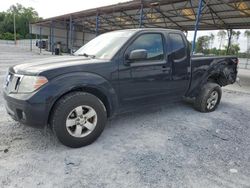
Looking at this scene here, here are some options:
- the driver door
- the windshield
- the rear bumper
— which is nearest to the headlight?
the rear bumper

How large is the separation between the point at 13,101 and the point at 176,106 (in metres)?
3.96

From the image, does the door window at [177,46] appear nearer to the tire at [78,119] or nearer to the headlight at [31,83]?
the tire at [78,119]

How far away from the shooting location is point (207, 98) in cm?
507

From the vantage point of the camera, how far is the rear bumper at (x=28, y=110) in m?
2.82

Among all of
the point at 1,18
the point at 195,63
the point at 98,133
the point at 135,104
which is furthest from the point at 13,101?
the point at 1,18

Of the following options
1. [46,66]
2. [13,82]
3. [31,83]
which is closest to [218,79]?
[46,66]

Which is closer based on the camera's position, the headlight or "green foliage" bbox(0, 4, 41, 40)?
the headlight

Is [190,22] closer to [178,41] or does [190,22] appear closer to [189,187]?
[178,41]

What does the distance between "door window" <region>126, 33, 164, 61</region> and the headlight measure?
161 centimetres

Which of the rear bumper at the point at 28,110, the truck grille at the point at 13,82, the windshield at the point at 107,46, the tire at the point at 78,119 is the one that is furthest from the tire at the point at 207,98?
the truck grille at the point at 13,82

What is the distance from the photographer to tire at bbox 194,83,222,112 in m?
5.07

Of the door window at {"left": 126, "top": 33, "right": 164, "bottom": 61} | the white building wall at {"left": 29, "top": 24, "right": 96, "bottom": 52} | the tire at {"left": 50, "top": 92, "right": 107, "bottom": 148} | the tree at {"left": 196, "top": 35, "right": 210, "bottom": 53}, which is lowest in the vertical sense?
the tire at {"left": 50, "top": 92, "right": 107, "bottom": 148}

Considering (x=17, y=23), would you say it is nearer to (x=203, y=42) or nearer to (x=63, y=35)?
(x=63, y=35)

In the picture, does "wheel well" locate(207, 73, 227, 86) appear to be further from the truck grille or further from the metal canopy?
the metal canopy
